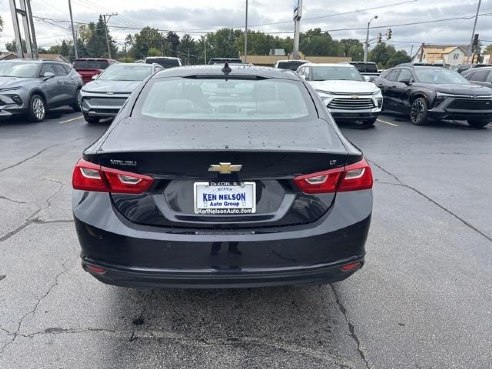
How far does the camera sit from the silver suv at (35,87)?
9750 mm

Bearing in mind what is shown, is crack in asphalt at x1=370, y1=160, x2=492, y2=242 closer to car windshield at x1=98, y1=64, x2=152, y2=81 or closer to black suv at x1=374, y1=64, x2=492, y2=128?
black suv at x1=374, y1=64, x2=492, y2=128

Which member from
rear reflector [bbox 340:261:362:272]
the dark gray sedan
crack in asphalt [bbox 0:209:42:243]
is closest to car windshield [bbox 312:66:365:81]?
the dark gray sedan

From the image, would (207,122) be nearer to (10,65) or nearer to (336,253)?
(336,253)

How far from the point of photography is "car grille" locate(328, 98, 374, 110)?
33.1 feet

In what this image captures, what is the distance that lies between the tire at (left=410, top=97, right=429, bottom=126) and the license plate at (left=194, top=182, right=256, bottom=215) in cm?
1004

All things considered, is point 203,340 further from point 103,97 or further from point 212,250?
point 103,97

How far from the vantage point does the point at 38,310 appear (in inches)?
104

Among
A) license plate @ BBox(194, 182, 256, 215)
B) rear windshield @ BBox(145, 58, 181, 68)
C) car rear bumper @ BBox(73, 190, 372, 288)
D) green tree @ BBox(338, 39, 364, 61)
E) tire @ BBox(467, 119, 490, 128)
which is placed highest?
green tree @ BBox(338, 39, 364, 61)

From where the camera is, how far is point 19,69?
11.0 meters

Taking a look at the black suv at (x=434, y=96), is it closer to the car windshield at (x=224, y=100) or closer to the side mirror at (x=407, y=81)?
the side mirror at (x=407, y=81)

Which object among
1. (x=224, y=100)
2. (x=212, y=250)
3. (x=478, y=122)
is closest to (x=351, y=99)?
(x=478, y=122)

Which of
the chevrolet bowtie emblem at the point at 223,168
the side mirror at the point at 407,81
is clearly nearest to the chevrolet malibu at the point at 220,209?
the chevrolet bowtie emblem at the point at 223,168

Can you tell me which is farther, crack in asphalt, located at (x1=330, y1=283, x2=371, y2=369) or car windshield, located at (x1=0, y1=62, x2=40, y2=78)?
car windshield, located at (x1=0, y1=62, x2=40, y2=78)

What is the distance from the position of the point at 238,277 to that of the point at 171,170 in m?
0.69
